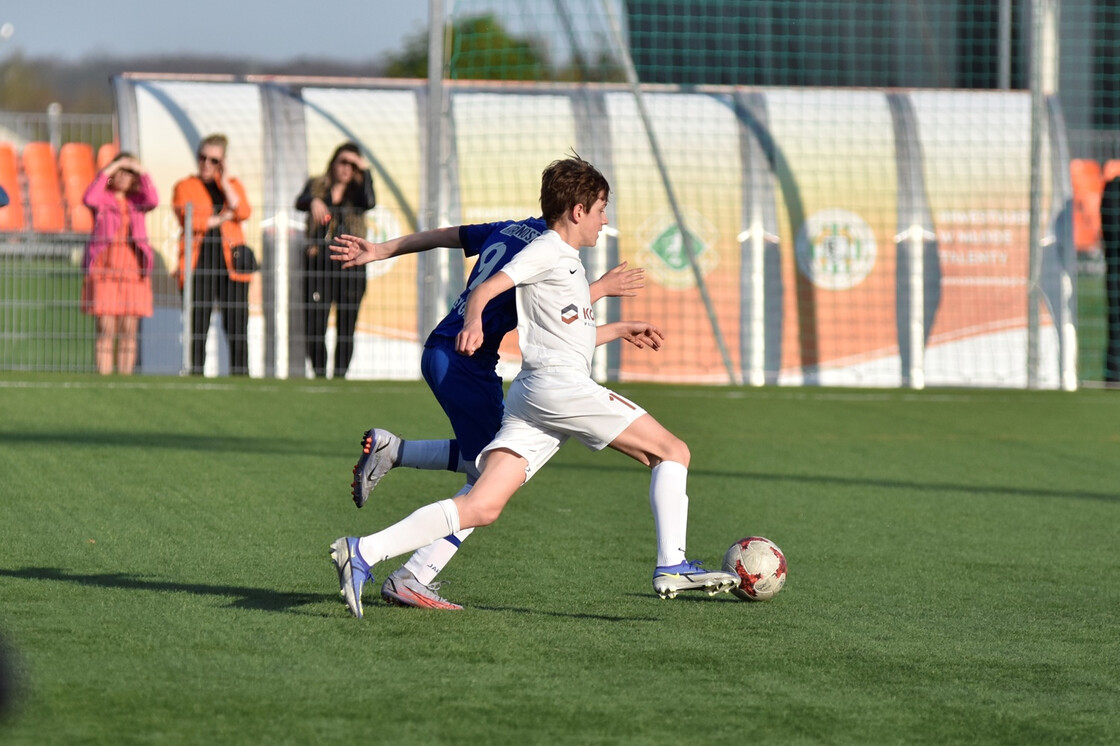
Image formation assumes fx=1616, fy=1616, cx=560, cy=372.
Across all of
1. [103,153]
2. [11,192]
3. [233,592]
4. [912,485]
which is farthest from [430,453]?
[103,153]

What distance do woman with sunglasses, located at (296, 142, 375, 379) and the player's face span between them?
9269 mm

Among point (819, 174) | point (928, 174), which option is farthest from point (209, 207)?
point (928, 174)

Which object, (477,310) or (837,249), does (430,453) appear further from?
(837,249)

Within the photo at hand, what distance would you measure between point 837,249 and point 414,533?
12.2 meters

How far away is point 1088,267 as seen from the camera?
19.7m

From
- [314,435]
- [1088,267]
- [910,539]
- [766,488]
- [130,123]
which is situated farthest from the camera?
[1088,267]

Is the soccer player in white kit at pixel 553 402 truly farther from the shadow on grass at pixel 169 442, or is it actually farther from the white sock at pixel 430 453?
the shadow on grass at pixel 169 442

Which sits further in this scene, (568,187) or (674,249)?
(674,249)

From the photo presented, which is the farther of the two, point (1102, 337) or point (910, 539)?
point (1102, 337)

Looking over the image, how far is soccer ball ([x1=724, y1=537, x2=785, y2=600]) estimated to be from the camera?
5.45 m

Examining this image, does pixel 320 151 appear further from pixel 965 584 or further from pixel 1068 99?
pixel 1068 99

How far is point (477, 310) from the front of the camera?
4.87 m

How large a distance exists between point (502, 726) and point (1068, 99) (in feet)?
98.7

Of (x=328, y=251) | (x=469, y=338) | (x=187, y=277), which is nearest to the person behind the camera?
(x=469, y=338)
